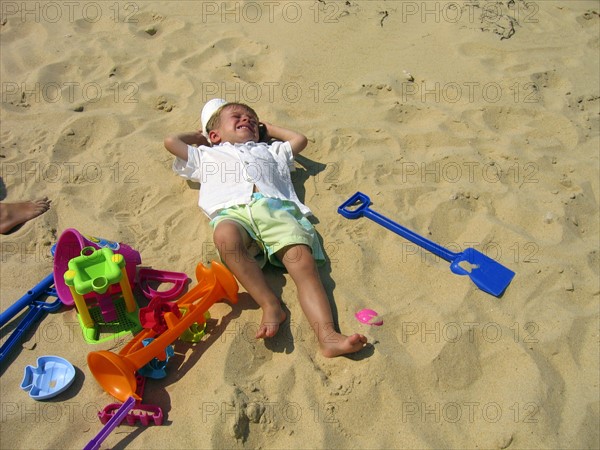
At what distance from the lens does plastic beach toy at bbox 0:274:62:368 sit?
2.13 meters

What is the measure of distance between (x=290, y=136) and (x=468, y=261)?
125 centimetres

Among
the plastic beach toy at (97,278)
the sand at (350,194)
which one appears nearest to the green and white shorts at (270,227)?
the sand at (350,194)

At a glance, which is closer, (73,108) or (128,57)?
(73,108)

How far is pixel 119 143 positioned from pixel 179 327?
1.59 meters

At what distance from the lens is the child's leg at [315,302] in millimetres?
2029

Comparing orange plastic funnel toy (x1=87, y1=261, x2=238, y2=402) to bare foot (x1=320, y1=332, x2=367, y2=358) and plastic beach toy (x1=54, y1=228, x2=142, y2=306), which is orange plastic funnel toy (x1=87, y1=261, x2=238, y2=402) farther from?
bare foot (x1=320, y1=332, x2=367, y2=358)

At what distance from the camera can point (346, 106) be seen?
3.54 meters

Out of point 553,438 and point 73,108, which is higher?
point 73,108

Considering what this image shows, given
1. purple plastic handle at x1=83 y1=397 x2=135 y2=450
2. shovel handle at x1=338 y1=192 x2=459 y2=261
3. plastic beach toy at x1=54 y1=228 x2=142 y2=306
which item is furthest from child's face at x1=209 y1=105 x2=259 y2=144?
purple plastic handle at x1=83 y1=397 x2=135 y2=450

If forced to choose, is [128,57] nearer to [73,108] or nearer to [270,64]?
[73,108]

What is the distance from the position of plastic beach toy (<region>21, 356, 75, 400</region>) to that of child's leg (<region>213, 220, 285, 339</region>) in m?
0.74

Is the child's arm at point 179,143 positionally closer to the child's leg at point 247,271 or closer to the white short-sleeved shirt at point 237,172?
the white short-sleeved shirt at point 237,172

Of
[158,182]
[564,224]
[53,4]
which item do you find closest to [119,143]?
[158,182]

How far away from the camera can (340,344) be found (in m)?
2.03
